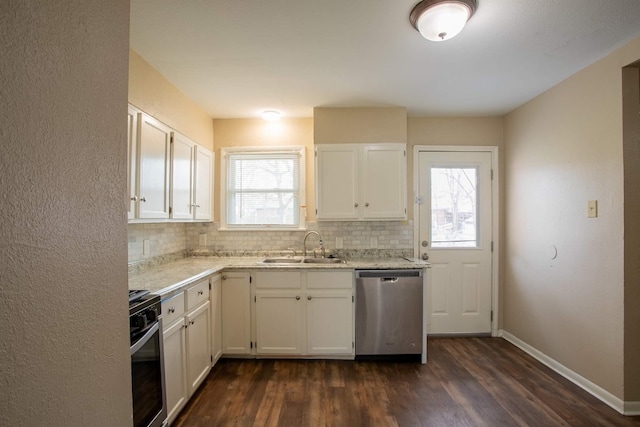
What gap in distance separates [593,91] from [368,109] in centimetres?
181

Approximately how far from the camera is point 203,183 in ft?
9.59

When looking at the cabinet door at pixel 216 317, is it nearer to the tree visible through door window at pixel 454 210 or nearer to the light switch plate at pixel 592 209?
the tree visible through door window at pixel 454 210

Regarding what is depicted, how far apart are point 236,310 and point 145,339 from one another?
3.95ft

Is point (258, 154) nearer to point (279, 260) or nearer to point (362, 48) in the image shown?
point (279, 260)

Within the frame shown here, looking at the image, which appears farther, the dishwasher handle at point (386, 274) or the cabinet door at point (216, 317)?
the dishwasher handle at point (386, 274)

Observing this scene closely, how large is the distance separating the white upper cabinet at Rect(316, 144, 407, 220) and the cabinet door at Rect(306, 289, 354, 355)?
799 millimetres

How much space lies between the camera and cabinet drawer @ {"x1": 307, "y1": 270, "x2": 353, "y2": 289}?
262cm

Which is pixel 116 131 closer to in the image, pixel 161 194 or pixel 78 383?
pixel 78 383

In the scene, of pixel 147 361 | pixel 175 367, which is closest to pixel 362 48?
pixel 147 361

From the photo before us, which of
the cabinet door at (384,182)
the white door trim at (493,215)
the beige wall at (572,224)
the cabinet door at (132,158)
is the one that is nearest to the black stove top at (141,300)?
the cabinet door at (132,158)

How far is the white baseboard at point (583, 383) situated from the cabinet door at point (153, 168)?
3563 mm

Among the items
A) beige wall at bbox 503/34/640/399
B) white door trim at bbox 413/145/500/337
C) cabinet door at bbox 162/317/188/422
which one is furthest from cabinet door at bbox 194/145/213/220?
beige wall at bbox 503/34/640/399

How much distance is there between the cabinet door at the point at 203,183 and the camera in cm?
276

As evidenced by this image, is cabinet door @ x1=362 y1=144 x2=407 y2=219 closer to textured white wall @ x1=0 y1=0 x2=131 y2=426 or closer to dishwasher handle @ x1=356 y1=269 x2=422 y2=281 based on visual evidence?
dishwasher handle @ x1=356 y1=269 x2=422 y2=281
